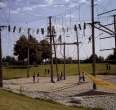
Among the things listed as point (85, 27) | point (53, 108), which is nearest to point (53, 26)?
point (85, 27)

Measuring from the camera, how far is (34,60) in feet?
433

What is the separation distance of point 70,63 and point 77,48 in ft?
→ 191

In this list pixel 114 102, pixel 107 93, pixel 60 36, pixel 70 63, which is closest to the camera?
pixel 114 102

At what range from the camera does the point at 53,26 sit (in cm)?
6444

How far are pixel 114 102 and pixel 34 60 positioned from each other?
323 ft

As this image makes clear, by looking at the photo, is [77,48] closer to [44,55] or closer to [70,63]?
[70,63]

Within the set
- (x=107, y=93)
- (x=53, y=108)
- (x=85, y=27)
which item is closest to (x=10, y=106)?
(x=53, y=108)

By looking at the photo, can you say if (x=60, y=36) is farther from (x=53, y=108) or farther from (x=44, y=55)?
(x=44, y=55)

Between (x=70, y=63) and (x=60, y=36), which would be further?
(x=70, y=63)

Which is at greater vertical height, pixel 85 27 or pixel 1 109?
pixel 85 27

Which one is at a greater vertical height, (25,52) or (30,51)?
(30,51)

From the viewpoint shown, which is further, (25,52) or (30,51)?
(25,52)

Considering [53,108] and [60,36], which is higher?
[60,36]

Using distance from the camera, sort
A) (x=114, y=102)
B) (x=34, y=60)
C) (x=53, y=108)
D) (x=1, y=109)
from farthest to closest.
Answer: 1. (x=34, y=60)
2. (x=114, y=102)
3. (x=53, y=108)
4. (x=1, y=109)
